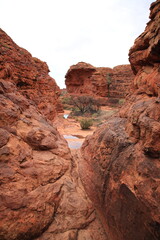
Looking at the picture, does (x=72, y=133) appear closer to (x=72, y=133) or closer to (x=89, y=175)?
(x=72, y=133)

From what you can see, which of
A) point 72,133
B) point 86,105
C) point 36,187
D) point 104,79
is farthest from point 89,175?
A: point 104,79

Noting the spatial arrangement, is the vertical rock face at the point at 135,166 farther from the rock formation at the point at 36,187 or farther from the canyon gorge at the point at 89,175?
the rock formation at the point at 36,187

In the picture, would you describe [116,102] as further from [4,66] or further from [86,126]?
[4,66]

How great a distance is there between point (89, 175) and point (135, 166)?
3.95 feet

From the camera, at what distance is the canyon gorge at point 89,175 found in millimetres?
1810

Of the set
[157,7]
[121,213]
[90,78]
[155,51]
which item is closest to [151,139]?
[121,213]

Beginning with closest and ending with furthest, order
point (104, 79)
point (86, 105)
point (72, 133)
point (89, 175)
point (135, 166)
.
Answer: point (135, 166), point (89, 175), point (72, 133), point (86, 105), point (104, 79)

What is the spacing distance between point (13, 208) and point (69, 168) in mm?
1277

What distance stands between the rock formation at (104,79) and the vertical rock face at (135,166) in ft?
88.1

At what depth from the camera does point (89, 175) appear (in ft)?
9.50

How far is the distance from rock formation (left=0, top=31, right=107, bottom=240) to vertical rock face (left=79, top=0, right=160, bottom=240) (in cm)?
35

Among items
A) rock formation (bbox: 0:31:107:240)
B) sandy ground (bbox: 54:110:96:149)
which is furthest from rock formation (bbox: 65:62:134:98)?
rock formation (bbox: 0:31:107:240)

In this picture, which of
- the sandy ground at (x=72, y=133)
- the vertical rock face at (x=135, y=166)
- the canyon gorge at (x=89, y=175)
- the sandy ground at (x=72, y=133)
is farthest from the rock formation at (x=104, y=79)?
the vertical rock face at (x=135, y=166)

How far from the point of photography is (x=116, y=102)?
27.7m
